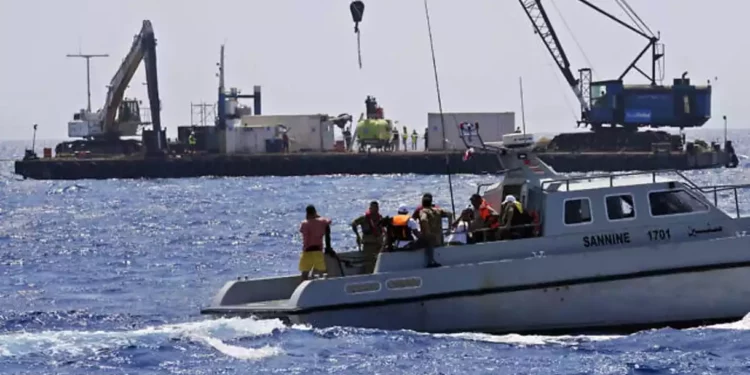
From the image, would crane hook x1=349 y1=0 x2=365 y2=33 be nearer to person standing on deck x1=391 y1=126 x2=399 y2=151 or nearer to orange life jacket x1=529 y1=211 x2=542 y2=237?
person standing on deck x1=391 y1=126 x2=399 y2=151

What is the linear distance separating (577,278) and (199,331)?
4.61 m

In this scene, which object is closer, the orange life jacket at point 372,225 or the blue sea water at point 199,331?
the blue sea water at point 199,331

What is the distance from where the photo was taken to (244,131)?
277 feet

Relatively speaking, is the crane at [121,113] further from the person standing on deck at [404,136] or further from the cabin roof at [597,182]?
the cabin roof at [597,182]

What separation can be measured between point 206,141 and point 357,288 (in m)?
65.9

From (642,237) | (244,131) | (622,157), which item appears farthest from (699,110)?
(642,237)

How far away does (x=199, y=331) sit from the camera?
20203 mm

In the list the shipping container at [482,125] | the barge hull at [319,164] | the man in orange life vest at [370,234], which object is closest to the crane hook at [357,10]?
the barge hull at [319,164]

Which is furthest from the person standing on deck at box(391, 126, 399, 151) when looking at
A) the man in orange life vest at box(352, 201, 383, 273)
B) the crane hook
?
the man in orange life vest at box(352, 201, 383, 273)

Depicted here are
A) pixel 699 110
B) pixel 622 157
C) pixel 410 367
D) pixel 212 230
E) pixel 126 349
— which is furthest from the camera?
pixel 699 110

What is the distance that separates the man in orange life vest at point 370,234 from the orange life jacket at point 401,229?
0.59 metres

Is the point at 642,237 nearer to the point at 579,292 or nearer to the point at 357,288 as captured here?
the point at 579,292

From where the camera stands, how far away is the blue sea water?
1834 cm

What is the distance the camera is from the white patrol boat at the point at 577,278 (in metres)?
19.7
